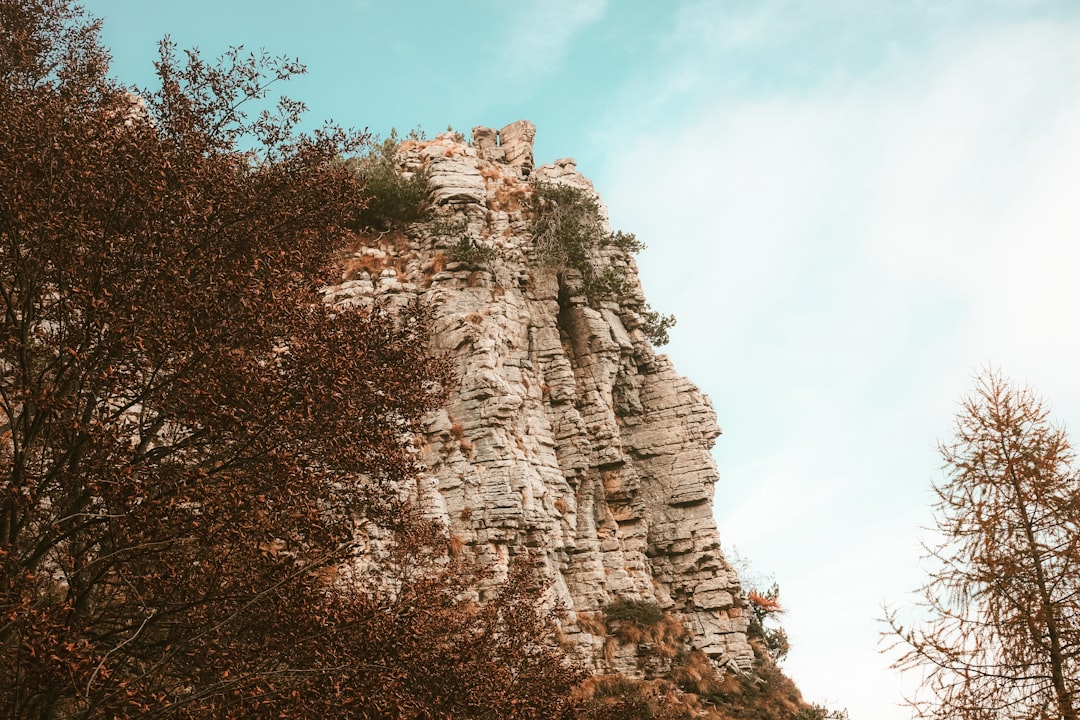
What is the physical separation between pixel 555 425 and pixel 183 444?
20.2 meters

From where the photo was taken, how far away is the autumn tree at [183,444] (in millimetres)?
9492

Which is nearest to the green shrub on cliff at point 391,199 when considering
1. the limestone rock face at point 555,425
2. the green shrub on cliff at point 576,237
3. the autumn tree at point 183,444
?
the limestone rock face at point 555,425

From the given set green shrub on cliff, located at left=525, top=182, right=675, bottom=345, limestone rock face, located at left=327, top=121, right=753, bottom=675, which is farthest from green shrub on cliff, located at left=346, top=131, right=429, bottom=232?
green shrub on cliff, located at left=525, top=182, right=675, bottom=345

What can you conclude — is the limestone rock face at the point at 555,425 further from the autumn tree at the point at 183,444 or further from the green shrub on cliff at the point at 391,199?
the autumn tree at the point at 183,444

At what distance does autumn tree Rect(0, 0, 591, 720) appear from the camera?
31.1 ft

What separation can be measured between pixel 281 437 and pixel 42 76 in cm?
1024

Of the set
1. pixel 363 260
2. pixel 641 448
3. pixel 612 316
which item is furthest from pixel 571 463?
pixel 363 260

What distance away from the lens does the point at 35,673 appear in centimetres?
839

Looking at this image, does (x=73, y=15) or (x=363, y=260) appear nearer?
(x=73, y=15)

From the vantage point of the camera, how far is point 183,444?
37.2 ft

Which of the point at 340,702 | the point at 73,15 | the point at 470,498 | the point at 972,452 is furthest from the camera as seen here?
the point at 470,498

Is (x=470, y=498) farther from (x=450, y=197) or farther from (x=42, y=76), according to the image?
(x=42, y=76)

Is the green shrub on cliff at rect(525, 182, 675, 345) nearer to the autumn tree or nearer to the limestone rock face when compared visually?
the limestone rock face

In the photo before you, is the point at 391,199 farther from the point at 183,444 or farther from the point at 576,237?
the point at 183,444
